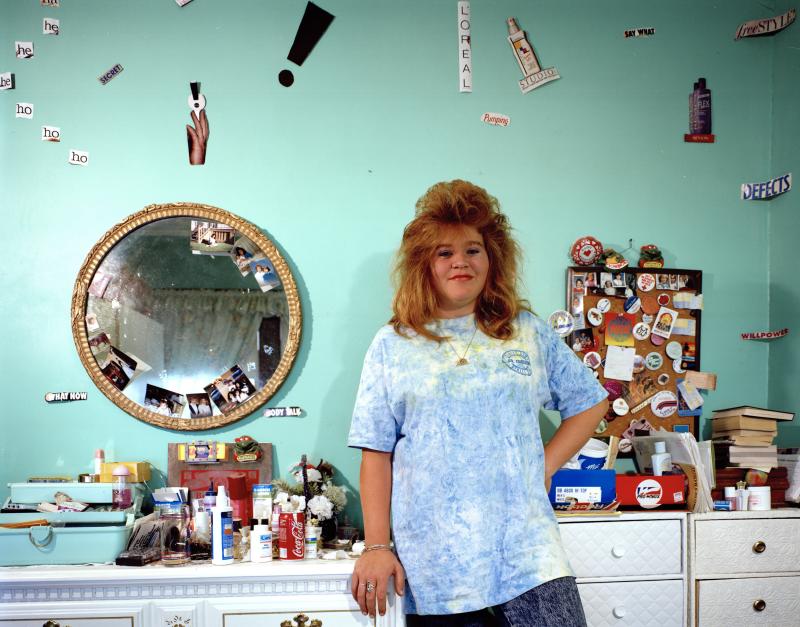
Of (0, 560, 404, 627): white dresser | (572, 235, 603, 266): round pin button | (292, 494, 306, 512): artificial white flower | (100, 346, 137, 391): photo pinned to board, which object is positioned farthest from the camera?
(572, 235, 603, 266): round pin button

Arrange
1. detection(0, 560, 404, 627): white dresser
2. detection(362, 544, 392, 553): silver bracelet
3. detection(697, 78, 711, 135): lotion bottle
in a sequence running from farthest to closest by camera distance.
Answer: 1. detection(697, 78, 711, 135): lotion bottle
2. detection(0, 560, 404, 627): white dresser
3. detection(362, 544, 392, 553): silver bracelet

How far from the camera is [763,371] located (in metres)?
2.76

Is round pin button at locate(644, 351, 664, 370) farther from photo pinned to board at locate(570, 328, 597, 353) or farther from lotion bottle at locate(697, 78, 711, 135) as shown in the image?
lotion bottle at locate(697, 78, 711, 135)

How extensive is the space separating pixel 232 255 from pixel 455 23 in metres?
1.29

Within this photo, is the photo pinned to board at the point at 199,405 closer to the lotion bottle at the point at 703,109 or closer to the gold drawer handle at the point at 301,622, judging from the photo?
the gold drawer handle at the point at 301,622

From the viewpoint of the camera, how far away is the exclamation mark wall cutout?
8.70 feet

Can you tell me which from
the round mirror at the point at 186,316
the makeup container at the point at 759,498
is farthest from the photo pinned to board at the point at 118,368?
the makeup container at the point at 759,498

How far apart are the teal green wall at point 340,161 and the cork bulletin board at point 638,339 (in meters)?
0.10

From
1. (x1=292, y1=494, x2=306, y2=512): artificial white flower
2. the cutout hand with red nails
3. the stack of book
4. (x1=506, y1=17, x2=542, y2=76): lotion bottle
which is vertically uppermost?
(x1=506, y1=17, x2=542, y2=76): lotion bottle

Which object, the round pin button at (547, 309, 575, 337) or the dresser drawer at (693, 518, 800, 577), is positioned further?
the round pin button at (547, 309, 575, 337)

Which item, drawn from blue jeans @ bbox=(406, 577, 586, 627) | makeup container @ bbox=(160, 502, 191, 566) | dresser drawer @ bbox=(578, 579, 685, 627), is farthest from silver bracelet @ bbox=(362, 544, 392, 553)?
dresser drawer @ bbox=(578, 579, 685, 627)

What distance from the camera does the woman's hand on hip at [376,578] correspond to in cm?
180

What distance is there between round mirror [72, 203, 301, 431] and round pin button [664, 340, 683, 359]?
1484 millimetres

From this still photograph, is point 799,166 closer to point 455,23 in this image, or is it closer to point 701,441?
point 701,441
